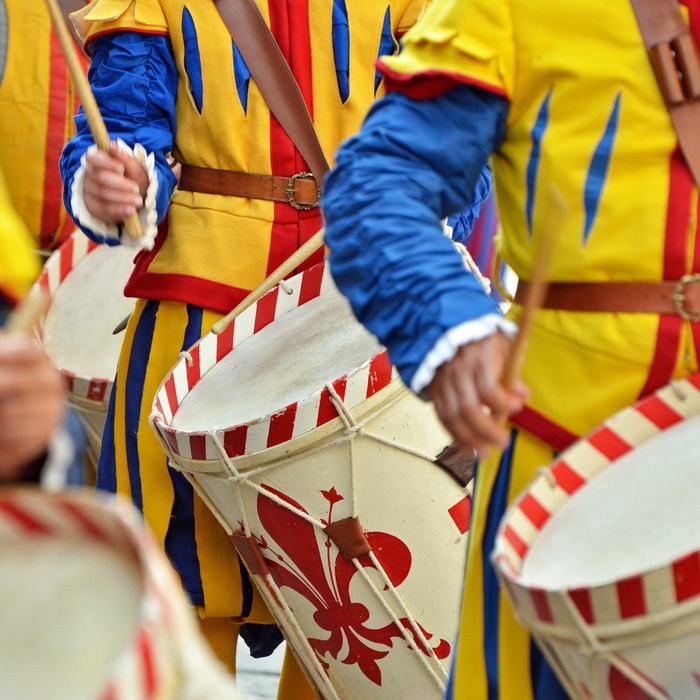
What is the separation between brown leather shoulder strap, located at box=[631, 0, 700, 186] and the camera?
1.62 m

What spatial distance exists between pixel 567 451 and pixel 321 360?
86 cm

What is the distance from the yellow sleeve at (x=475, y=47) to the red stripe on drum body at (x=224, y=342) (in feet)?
3.23

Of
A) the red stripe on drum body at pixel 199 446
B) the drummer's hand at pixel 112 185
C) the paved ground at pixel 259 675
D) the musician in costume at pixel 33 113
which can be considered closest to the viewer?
the red stripe on drum body at pixel 199 446

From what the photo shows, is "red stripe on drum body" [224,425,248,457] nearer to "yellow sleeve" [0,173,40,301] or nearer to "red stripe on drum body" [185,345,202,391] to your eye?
"red stripe on drum body" [185,345,202,391]

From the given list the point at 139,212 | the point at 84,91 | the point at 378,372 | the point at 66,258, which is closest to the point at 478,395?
the point at 378,372

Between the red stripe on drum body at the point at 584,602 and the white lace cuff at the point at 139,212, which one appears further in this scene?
the white lace cuff at the point at 139,212

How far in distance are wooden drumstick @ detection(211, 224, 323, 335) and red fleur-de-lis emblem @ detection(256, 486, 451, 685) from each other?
0.41m

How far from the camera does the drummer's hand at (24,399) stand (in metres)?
1.21

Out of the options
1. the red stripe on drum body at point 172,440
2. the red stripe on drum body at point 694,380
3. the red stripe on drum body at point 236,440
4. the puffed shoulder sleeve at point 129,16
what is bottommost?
the red stripe on drum body at point 172,440

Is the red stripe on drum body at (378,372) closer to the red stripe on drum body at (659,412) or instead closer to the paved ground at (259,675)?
the red stripe on drum body at (659,412)

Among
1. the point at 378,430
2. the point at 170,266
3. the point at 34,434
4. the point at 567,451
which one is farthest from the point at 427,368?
the point at 170,266

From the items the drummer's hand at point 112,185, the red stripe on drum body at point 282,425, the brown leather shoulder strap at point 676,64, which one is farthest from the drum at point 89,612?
the drummer's hand at point 112,185

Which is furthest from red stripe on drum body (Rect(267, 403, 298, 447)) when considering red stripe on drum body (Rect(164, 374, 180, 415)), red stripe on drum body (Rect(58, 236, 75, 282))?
red stripe on drum body (Rect(58, 236, 75, 282))

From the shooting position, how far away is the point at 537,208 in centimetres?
171
